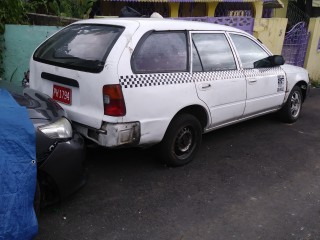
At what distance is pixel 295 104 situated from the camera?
6.22 m

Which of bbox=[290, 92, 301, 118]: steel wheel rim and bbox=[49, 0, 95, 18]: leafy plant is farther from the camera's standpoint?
bbox=[49, 0, 95, 18]: leafy plant

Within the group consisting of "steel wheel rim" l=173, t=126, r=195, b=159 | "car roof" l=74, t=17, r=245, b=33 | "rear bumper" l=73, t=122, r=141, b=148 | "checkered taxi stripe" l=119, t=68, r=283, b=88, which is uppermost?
"car roof" l=74, t=17, r=245, b=33

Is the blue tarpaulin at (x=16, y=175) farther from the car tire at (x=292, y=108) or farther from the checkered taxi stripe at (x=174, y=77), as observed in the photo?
the car tire at (x=292, y=108)

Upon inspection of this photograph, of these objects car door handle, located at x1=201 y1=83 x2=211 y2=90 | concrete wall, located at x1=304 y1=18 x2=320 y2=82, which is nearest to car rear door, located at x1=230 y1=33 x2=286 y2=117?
car door handle, located at x1=201 y1=83 x2=211 y2=90

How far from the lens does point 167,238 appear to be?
3.04 metres

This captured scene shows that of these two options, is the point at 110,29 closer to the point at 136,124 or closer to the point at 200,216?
the point at 136,124

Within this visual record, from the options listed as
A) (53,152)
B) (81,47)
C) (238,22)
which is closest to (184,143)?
(81,47)

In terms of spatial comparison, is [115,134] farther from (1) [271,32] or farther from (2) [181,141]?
(1) [271,32]

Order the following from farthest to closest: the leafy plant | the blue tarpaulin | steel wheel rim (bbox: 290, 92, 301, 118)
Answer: the leafy plant
steel wheel rim (bbox: 290, 92, 301, 118)
the blue tarpaulin

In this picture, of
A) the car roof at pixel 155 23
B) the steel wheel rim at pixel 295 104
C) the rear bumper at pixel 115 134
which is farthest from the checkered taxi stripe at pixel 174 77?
the steel wheel rim at pixel 295 104

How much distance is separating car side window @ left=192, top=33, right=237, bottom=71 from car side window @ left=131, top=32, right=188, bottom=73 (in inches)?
7.2

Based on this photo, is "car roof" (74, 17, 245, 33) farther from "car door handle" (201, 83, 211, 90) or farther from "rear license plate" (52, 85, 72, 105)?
"rear license plate" (52, 85, 72, 105)

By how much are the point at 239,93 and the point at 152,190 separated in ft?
5.85

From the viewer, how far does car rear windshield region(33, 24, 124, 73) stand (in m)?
3.53
